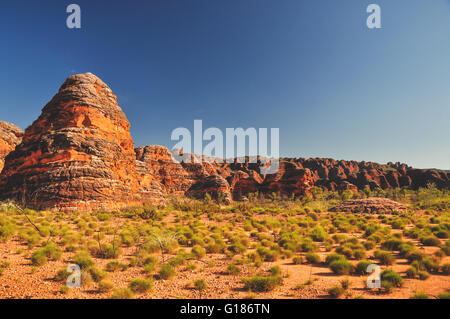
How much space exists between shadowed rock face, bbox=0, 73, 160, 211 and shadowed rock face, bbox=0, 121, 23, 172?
15923 mm

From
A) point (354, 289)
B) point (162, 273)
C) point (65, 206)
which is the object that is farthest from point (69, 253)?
point (65, 206)

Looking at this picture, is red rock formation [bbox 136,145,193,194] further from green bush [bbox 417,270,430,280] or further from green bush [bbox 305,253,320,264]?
green bush [bbox 417,270,430,280]

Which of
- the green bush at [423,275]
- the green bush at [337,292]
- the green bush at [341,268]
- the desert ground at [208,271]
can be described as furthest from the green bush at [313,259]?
the green bush at [337,292]

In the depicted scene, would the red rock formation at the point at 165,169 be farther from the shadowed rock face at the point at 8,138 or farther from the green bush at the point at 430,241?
the green bush at the point at 430,241

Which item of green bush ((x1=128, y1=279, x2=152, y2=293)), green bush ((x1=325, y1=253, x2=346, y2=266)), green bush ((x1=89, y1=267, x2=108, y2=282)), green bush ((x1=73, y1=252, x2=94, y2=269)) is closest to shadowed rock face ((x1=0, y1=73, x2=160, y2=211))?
green bush ((x1=73, y1=252, x2=94, y2=269))

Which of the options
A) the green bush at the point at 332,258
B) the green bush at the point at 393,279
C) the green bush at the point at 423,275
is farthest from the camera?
the green bush at the point at 332,258

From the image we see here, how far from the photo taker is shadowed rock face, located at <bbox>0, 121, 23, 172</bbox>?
32.6 m

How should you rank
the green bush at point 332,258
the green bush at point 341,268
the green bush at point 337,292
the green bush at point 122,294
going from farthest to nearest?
the green bush at point 332,258, the green bush at point 341,268, the green bush at point 337,292, the green bush at point 122,294

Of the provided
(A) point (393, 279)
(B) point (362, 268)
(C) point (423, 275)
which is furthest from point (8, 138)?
(C) point (423, 275)

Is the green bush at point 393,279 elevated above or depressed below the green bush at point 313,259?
above

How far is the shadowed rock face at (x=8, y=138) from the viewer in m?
32.6

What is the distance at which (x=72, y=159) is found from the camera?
19.1m

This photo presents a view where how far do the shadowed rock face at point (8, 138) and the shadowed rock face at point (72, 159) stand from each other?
15.9 metres
